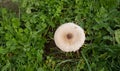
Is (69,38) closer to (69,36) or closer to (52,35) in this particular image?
(69,36)

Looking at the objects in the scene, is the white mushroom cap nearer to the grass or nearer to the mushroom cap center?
the mushroom cap center

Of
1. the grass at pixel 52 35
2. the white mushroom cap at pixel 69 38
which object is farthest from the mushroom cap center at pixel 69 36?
the grass at pixel 52 35

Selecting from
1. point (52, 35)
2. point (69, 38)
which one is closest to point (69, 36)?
point (69, 38)

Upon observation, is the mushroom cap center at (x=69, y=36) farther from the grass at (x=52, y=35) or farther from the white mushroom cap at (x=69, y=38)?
the grass at (x=52, y=35)

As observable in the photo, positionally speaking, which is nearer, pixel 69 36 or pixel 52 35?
pixel 69 36

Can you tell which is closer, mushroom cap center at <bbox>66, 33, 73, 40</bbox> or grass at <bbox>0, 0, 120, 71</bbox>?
mushroom cap center at <bbox>66, 33, 73, 40</bbox>

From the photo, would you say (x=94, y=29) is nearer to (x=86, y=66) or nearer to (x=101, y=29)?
(x=101, y=29)

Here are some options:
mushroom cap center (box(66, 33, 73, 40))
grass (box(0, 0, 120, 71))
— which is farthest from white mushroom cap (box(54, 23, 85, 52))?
grass (box(0, 0, 120, 71))
